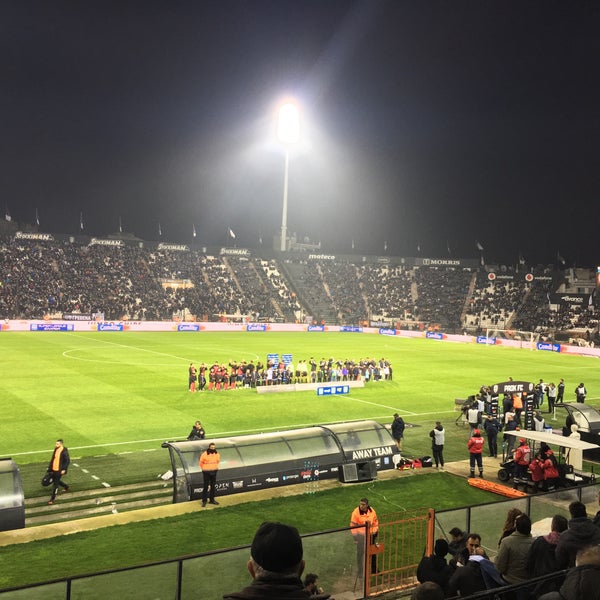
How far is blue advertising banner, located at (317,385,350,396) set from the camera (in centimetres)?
3287

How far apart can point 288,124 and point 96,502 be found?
2803 inches

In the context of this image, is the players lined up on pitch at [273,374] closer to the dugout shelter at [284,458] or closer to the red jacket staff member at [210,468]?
the dugout shelter at [284,458]

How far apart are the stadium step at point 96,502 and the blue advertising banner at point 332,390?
52.8 feet

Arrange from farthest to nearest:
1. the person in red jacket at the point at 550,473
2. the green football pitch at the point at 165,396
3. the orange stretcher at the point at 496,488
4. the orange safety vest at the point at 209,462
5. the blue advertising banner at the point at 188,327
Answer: the blue advertising banner at the point at 188,327
the green football pitch at the point at 165,396
the orange stretcher at the point at 496,488
the person in red jacket at the point at 550,473
the orange safety vest at the point at 209,462

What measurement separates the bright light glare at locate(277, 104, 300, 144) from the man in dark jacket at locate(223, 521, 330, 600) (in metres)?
80.9

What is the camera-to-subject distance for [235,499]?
631 inches

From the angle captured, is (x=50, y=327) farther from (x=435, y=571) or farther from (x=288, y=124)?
(x=435, y=571)

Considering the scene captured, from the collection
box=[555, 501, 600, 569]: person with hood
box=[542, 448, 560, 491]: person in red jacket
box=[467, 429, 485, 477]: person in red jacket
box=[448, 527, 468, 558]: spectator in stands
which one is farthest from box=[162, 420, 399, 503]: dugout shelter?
box=[555, 501, 600, 569]: person with hood

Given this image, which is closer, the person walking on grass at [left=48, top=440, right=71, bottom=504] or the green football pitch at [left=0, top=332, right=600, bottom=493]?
the person walking on grass at [left=48, top=440, right=71, bottom=504]

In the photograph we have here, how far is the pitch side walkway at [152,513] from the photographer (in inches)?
514

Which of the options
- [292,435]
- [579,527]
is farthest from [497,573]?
[292,435]

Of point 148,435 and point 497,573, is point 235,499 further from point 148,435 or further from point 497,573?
point 497,573

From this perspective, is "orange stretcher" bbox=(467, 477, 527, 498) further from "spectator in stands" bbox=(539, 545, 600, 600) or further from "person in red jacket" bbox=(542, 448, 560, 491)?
"spectator in stands" bbox=(539, 545, 600, 600)

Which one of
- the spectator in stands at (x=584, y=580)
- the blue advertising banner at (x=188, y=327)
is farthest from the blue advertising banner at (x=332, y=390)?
the blue advertising banner at (x=188, y=327)
